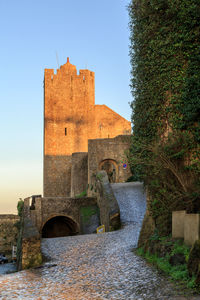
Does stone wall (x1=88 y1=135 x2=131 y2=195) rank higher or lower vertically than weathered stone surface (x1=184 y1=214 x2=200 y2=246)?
higher

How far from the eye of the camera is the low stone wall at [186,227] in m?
6.27

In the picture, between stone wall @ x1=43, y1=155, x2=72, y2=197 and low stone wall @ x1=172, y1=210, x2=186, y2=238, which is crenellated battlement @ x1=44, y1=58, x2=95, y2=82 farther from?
low stone wall @ x1=172, y1=210, x2=186, y2=238

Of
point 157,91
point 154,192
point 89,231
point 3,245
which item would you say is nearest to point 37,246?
point 154,192

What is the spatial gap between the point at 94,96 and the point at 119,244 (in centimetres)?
2898

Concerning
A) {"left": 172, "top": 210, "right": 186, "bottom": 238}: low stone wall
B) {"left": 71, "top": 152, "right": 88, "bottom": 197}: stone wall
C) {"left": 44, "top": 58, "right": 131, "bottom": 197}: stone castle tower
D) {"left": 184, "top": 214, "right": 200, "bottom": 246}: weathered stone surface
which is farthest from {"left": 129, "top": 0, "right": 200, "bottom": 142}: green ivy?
{"left": 44, "top": 58, "right": 131, "bottom": 197}: stone castle tower

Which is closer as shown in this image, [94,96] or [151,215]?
[151,215]

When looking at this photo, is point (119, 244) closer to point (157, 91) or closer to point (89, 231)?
point (157, 91)

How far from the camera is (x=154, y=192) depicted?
9.10 m

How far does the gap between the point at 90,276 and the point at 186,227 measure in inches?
83.9

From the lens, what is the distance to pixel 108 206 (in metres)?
15.9

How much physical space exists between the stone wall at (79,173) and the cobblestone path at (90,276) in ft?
60.8

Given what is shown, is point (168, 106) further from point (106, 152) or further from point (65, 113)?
point (65, 113)

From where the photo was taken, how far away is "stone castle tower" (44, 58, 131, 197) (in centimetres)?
3516

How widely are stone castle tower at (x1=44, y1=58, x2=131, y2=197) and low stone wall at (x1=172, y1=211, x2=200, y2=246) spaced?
91.0 feet
